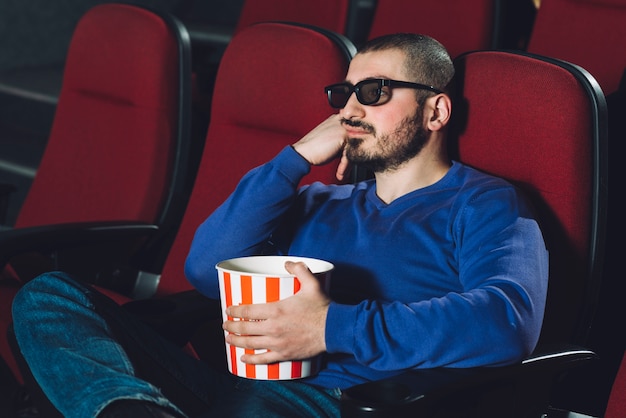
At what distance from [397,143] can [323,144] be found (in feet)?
0.47

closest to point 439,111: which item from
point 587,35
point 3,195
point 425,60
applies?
point 425,60

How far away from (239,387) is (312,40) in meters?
0.73

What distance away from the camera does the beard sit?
4.73ft

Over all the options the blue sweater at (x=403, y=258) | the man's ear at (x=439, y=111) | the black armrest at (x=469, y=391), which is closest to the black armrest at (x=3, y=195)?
the blue sweater at (x=403, y=258)

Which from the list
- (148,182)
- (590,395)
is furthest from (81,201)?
(590,395)

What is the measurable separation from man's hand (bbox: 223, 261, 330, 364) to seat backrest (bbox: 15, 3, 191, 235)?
2.97 feet

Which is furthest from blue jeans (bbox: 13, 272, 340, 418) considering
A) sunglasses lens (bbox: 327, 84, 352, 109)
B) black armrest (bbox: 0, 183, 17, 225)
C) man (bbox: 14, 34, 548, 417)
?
black armrest (bbox: 0, 183, 17, 225)

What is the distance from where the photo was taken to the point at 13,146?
350 cm

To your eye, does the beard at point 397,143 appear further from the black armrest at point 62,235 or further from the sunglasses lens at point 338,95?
the black armrest at point 62,235

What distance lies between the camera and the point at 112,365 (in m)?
1.13

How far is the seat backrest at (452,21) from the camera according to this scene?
2.54 metres

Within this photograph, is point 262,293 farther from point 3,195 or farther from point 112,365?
point 3,195

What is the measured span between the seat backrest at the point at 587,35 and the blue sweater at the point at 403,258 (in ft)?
3.34

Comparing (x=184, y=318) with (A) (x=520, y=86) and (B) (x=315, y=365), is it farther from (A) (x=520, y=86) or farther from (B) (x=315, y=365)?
(A) (x=520, y=86)
